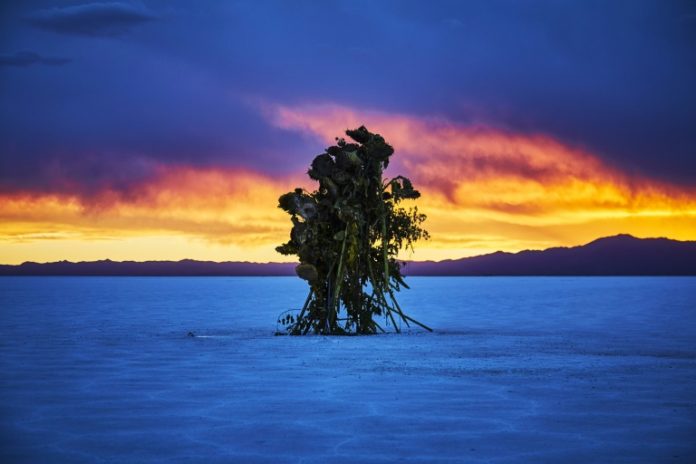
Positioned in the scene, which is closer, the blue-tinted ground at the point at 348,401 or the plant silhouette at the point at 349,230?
the blue-tinted ground at the point at 348,401

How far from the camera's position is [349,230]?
24250mm

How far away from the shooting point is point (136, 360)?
1759cm

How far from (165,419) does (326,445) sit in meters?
2.40

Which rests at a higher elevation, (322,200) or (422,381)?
(322,200)

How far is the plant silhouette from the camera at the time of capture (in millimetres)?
24234

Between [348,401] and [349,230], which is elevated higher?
[349,230]

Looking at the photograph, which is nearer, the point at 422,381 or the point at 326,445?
the point at 326,445

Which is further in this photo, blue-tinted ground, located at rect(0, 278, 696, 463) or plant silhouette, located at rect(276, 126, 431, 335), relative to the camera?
plant silhouette, located at rect(276, 126, 431, 335)

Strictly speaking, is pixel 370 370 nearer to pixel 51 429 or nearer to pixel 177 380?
pixel 177 380

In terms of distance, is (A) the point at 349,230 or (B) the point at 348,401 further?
(A) the point at 349,230

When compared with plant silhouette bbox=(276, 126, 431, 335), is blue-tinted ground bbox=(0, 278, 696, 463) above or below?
below

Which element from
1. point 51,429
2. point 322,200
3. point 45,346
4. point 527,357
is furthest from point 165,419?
point 322,200

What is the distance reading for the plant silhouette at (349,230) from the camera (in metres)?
24.2

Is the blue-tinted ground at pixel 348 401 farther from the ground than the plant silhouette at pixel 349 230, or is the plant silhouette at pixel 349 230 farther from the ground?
the plant silhouette at pixel 349 230
